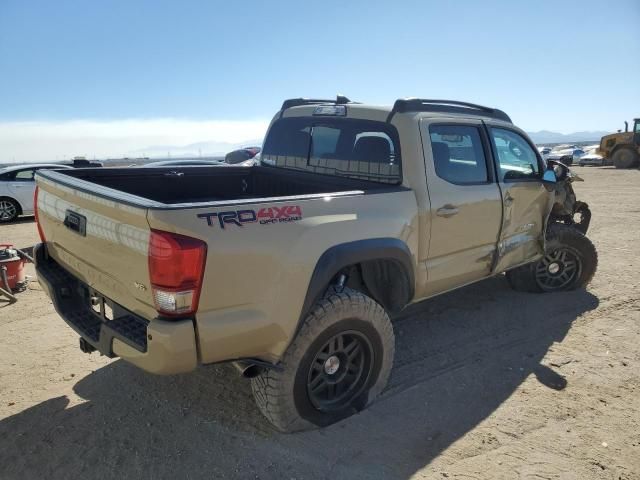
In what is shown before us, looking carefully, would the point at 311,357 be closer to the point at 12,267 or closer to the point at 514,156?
the point at 514,156

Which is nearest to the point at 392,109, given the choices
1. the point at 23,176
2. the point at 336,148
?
the point at 336,148

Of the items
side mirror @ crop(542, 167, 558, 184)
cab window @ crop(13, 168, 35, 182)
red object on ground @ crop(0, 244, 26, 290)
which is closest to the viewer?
side mirror @ crop(542, 167, 558, 184)

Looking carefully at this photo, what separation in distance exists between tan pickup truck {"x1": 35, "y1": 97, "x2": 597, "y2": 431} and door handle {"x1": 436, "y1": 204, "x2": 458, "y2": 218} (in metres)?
0.01

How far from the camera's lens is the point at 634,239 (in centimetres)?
769

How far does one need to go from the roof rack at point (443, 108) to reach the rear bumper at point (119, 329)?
7.00 ft

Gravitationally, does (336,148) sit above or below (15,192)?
above

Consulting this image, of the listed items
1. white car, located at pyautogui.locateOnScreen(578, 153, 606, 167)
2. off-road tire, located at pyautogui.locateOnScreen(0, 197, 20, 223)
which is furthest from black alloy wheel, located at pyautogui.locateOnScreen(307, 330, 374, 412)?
white car, located at pyautogui.locateOnScreen(578, 153, 606, 167)

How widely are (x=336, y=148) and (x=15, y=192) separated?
10.1 meters

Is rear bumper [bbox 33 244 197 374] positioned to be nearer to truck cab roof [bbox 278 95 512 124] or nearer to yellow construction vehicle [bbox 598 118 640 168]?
truck cab roof [bbox 278 95 512 124]

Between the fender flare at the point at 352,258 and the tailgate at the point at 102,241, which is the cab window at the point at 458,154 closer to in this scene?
the fender flare at the point at 352,258

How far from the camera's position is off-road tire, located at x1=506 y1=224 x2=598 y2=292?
4.93m

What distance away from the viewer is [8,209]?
1063 cm

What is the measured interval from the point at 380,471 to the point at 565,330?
2640mm

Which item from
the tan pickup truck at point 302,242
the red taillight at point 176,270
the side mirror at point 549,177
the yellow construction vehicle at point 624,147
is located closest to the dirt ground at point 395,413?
the tan pickup truck at point 302,242
